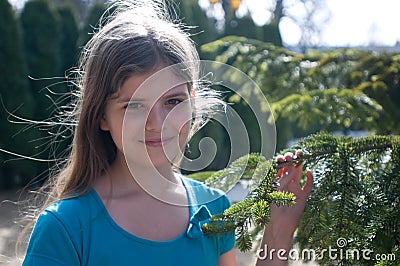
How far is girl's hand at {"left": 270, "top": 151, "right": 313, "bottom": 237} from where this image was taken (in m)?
1.18

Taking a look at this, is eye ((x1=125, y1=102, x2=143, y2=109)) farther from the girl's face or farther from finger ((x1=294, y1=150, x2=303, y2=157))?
finger ((x1=294, y1=150, x2=303, y2=157))

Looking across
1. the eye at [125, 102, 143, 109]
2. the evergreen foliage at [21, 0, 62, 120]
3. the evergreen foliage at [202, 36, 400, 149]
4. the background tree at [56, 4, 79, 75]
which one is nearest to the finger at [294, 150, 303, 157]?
the eye at [125, 102, 143, 109]

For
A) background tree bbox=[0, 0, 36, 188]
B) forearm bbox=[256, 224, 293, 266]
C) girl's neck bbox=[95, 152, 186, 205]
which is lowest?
background tree bbox=[0, 0, 36, 188]

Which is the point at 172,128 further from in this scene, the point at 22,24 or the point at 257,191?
the point at 22,24

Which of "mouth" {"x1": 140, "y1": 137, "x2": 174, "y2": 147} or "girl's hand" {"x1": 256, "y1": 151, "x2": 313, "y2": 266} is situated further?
"girl's hand" {"x1": 256, "y1": 151, "x2": 313, "y2": 266}

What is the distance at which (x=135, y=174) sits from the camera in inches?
43.6

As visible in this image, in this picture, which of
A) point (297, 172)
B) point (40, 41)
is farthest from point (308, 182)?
point (40, 41)

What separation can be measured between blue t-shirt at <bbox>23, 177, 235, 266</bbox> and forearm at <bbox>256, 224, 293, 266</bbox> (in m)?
0.14

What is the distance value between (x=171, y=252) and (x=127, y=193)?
6.3 inches

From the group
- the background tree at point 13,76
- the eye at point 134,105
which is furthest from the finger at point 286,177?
the background tree at point 13,76

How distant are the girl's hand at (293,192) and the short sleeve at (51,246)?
0.47 metres

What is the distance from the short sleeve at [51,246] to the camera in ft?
3.18

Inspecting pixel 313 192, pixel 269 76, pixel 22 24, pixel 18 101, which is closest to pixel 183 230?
pixel 313 192

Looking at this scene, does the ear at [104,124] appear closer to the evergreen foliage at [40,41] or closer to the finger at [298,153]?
the finger at [298,153]
